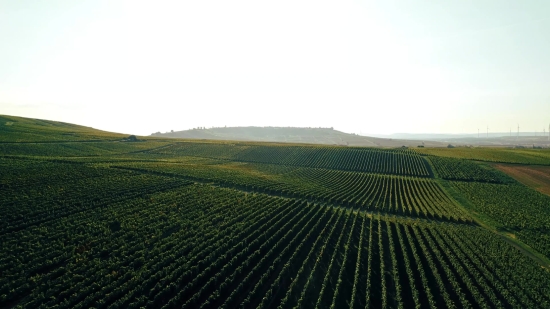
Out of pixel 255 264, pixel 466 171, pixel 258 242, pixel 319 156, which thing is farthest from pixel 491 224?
pixel 319 156

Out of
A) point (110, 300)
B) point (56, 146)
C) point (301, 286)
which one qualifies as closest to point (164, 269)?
point (110, 300)

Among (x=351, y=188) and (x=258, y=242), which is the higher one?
(x=351, y=188)

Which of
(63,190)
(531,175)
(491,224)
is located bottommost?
(491,224)

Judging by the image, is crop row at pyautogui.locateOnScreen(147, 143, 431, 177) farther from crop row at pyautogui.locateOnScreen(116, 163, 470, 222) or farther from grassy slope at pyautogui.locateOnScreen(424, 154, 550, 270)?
grassy slope at pyautogui.locateOnScreen(424, 154, 550, 270)

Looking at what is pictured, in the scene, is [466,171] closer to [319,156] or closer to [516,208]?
[516,208]

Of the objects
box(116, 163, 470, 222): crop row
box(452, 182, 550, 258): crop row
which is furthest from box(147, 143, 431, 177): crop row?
box(452, 182, 550, 258): crop row

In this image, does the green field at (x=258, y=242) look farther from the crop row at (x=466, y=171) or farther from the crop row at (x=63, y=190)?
the crop row at (x=466, y=171)

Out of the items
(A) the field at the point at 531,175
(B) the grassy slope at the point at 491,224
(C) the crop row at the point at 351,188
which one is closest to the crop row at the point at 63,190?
(C) the crop row at the point at 351,188

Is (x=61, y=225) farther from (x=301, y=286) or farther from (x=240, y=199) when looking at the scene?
(x=301, y=286)

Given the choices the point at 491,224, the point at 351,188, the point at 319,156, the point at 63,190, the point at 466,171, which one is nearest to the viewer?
the point at 491,224
